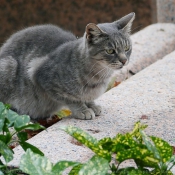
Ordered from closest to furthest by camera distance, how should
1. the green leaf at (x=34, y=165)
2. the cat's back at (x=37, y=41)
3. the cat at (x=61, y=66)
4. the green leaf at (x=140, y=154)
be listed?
the green leaf at (x=34, y=165) < the green leaf at (x=140, y=154) < the cat at (x=61, y=66) < the cat's back at (x=37, y=41)

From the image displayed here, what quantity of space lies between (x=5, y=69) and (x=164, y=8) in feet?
9.25

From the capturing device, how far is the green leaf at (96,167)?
2354 mm

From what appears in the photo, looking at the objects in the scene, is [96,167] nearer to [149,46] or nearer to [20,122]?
[20,122]

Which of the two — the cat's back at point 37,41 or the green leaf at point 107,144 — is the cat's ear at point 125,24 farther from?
the green leaf at point 107,144

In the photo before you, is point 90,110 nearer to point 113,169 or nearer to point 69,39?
point 69,39

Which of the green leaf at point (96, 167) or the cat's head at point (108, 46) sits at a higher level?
the green leaf at point (96, 167)

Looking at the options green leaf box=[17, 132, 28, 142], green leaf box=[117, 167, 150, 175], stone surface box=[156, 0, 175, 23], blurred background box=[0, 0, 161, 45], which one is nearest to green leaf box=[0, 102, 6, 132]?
green leaf box=[17, 132, 28, 142]

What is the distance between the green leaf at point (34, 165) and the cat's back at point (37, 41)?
Answer: 2.02 m

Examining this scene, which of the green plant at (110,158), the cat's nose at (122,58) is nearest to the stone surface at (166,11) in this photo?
the cat's nose at (122,58)

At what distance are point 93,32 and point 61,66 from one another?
0.36 meters

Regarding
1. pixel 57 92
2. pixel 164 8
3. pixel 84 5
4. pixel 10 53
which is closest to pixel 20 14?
pixel 84 5

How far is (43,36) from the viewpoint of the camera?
14.5 feet

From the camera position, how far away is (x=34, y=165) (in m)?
2.37

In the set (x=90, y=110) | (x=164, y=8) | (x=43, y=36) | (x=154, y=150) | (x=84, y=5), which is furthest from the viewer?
(x=84, y=5)
